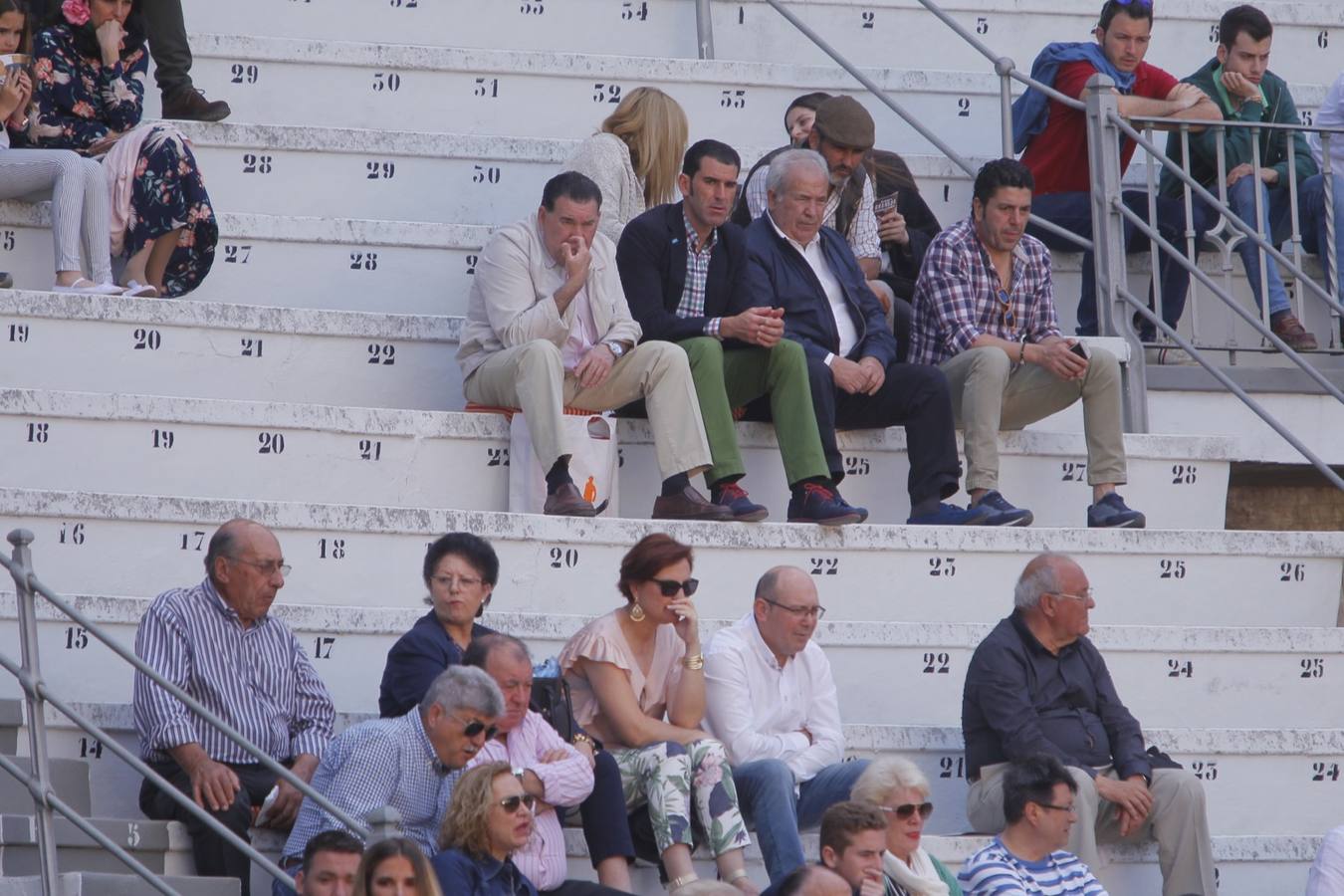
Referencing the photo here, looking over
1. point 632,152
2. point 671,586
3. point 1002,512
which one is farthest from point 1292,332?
point 671,586

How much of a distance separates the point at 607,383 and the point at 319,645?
1.36 meters

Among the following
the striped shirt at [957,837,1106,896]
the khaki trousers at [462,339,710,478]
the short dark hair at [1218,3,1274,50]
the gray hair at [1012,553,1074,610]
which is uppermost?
the short dark hair at [1218,3,1274,50]

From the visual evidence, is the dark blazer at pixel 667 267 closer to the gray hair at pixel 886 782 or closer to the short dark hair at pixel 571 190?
the short dark hair at pixel 571 190

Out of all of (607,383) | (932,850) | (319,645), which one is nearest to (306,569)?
(319,645)

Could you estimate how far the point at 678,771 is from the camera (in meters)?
6.22

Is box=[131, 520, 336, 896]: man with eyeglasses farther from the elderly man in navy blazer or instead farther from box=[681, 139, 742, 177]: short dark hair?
box=[681, 139, 742, 177]: short dark hair

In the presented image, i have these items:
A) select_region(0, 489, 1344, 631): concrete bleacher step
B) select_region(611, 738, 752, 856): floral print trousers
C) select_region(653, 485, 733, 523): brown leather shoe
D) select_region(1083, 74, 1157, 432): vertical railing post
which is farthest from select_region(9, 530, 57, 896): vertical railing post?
select_region(1083, 74, 1157, 432): vertical railing post

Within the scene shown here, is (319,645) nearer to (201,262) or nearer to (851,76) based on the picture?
(201,262)

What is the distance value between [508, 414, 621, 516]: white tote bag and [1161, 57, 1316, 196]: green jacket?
2.95 metres

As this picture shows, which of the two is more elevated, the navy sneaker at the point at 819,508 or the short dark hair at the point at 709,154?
the short dark hair at the point at 709,154

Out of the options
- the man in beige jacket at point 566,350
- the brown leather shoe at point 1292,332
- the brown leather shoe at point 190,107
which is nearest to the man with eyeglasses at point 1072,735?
the man in beige jacket at point 566,350

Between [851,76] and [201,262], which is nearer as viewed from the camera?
[201,262]

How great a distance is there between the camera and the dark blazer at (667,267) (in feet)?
26.2

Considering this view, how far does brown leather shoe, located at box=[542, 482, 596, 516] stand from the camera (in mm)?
7301
